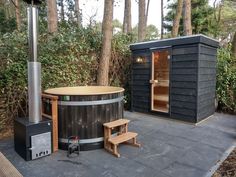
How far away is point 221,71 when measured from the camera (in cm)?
558

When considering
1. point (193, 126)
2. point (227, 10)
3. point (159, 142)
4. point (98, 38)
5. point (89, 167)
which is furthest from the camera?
point (227, 10)

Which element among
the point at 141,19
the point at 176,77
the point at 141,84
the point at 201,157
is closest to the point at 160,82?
the point at 141,84

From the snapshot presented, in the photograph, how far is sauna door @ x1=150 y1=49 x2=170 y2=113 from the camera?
17.1ft

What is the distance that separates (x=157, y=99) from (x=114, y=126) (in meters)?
2.64

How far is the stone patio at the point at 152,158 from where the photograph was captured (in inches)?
98.2

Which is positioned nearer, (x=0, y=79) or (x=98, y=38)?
(x=0, y=79)

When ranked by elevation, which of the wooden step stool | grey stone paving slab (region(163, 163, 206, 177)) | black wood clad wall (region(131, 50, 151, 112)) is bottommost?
grey stone paving slab (region(163, 163, 206, 177))

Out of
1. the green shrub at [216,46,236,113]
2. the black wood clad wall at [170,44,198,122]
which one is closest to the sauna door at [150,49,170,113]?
the black wood clad wall at [170,44,198,122]

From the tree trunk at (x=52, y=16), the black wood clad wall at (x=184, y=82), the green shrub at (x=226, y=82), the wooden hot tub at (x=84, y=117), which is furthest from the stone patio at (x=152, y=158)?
the tree trunk at (x=52, y=16)

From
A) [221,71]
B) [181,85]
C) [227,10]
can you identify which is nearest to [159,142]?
[181,85]

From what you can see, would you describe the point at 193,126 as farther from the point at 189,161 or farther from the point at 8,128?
the point at 8,128

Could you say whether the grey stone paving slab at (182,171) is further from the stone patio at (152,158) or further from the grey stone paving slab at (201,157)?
the grey stone paving slab at (201,157)

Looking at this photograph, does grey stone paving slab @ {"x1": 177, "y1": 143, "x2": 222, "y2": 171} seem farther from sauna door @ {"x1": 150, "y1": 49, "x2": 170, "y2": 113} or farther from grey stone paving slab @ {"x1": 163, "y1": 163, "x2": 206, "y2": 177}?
sauna door @ {"x1": 150, "y1": 49, "x2": 170, "y2": 113}

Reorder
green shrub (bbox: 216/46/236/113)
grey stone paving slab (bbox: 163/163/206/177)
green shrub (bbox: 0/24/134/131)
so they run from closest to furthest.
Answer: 1. grey stone paving slab (bbox: 163/163/206/177)
2. green shrub (bbox: 0/24/134/131)
3. green shrub (bbox: 216/46/236/113)
